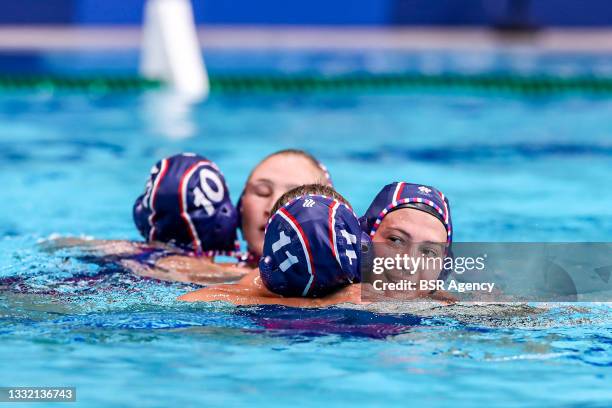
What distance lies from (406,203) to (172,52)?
627 centimetres

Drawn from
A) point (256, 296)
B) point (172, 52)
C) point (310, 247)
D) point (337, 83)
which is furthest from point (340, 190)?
point (337, 83)

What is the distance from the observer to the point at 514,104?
30.2 ft

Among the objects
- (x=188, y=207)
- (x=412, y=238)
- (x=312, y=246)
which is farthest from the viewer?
(x=188, y=207)

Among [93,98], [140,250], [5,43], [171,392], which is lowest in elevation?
[171,392]

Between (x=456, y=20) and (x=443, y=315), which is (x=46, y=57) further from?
(x=443, y=315)

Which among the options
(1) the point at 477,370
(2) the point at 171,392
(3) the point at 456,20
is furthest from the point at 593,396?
(3) the point at 456,20

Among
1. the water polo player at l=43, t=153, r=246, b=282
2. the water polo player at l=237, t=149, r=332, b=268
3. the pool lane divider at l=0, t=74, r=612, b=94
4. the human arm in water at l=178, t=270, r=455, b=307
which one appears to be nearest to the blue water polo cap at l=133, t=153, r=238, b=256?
the water polo player at l=43, t=153, r=246, b=282

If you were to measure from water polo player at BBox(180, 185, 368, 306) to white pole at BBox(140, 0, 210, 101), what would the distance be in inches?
240

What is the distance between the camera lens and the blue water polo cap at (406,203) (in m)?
3.22

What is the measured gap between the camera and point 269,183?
12.8 feet

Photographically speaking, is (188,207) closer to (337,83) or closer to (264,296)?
(264,296)

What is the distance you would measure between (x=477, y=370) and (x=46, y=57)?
8810mm

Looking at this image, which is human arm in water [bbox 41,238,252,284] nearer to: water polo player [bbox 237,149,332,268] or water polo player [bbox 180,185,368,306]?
water polo player [bbox 237,149,332,268]

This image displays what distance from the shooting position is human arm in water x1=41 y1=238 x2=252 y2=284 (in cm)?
390
